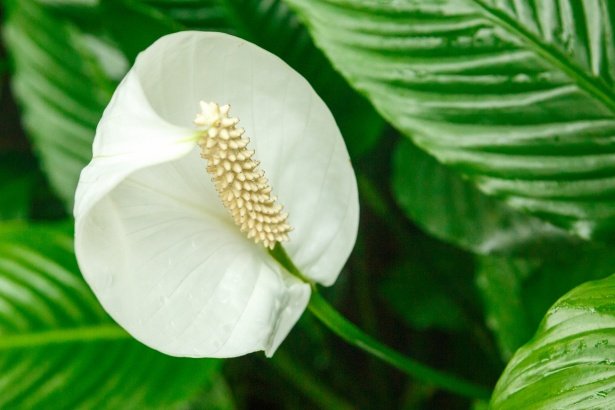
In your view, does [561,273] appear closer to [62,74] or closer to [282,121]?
[282,121]

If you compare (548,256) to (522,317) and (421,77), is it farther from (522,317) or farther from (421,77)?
(421,77)

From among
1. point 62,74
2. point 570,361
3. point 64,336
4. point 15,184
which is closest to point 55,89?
point 62,74

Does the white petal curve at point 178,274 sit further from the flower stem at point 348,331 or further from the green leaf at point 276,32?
the green leaf at point 276,32

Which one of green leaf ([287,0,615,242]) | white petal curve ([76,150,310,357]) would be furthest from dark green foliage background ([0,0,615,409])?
white petal curve ([76,150,310,357])

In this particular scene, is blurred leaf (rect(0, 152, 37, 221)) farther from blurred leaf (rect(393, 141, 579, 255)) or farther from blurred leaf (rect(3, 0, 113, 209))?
blurred leaf (rect(393, 141, 579, 255))

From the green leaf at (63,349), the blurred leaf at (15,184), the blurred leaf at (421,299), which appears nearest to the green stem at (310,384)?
the blurred leaf at (421,299)

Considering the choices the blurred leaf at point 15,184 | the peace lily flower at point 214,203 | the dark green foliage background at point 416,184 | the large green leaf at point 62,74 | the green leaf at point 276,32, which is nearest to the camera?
the peace lily flower at point 214,203

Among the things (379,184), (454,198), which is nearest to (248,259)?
(454,198)
